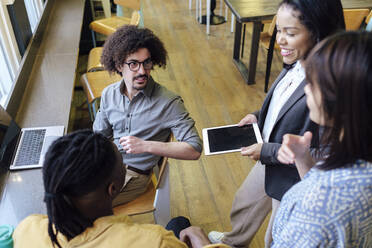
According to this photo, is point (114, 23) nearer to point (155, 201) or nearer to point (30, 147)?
point (30, 147)

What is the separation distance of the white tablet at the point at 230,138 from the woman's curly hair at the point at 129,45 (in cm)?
52

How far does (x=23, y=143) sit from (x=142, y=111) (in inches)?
27.5

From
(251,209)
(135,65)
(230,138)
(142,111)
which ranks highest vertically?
(135,65)

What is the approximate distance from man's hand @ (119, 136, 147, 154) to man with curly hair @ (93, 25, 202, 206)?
46 mm

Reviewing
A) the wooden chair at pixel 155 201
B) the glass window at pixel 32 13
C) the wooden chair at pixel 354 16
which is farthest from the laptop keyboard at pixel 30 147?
the wooden chair at pixel 354 16

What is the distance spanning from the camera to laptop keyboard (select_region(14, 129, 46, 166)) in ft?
5.73

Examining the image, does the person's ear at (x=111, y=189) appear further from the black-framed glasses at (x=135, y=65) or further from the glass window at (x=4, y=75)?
the glass window at (x=4, y=75)

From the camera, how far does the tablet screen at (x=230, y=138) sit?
1699 millimetres

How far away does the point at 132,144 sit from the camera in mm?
1598

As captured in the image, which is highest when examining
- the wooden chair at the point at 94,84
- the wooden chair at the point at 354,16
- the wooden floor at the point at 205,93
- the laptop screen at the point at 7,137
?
the wooden chair at the point at 354,16

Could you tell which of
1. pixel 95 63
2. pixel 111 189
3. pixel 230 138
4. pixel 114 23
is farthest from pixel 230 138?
pixel 114 23

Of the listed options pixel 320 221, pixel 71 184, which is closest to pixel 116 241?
pixel 71 184

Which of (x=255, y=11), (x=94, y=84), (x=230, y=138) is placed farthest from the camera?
(x=255, y=11)

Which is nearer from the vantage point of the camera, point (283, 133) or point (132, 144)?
point (283, 133)
